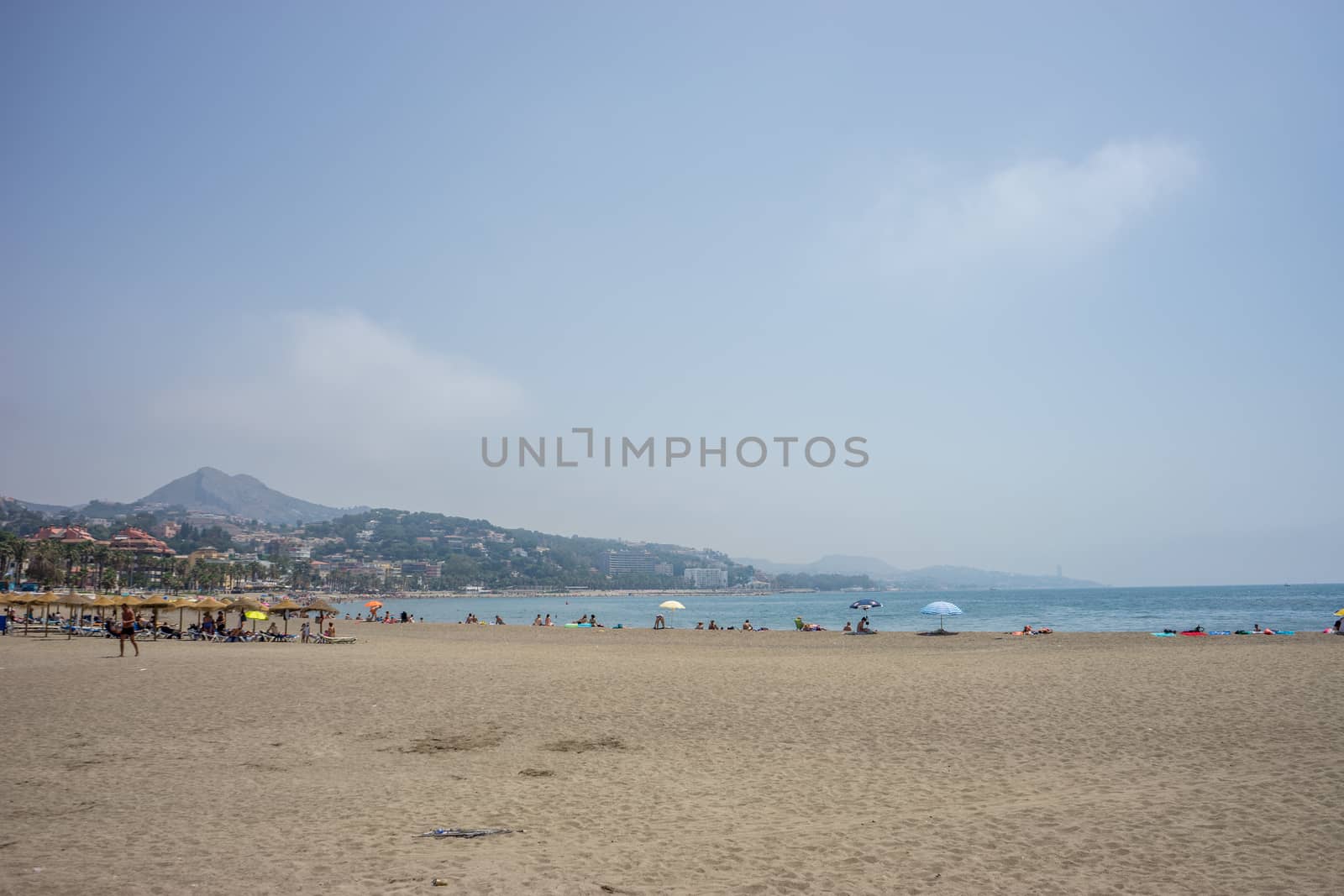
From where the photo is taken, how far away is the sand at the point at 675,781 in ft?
20.8

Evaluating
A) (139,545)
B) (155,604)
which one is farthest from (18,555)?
(155,604)

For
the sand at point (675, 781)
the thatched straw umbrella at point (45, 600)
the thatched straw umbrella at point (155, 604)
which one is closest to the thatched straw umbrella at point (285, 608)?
the thatched straw umbrella at point (155, 604)

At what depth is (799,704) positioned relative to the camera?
14.3 metres

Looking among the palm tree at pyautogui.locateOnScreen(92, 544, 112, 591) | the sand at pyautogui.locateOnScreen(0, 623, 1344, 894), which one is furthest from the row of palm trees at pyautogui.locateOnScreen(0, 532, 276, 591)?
the sand at pyautogui.locateOnScreen(0, 623, 1344, 894)

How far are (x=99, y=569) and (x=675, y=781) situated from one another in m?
109

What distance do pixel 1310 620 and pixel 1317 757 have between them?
59.7 metres

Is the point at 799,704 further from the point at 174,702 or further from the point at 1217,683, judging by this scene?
the point at 174,702

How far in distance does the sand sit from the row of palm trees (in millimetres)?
77482

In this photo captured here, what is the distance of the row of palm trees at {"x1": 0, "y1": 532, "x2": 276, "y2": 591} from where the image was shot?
267 feet

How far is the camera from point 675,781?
30.4 feet

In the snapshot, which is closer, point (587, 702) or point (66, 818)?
point (66, 818)

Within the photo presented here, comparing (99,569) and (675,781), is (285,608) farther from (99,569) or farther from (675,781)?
(99,569)

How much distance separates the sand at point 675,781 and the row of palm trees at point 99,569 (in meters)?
77.5

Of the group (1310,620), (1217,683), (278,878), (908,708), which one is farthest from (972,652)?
(1310,620)
